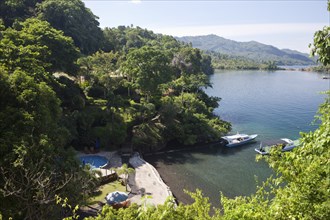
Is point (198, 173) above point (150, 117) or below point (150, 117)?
below

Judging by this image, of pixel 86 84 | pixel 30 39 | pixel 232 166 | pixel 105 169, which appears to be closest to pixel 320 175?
pixel 105 169

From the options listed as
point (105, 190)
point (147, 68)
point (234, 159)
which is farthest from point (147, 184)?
point (147, 68)

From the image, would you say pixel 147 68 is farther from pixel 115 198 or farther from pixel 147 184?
pixel 115 198

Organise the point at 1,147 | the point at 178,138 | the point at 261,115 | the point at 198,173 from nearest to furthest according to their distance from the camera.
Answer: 1. the point at 1,147
2. the point at 198,173
3. the point at 178,138
4. the point at 261,115

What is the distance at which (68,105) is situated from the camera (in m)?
28.0

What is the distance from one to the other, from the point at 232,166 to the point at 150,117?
10674mm

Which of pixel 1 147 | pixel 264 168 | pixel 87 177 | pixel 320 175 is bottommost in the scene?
pixel 264 168

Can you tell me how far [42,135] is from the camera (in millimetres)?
14234

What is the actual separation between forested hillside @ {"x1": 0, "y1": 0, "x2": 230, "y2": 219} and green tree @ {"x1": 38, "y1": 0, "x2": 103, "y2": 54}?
160 millimetres

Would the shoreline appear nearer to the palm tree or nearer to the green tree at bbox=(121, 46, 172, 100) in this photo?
the palm tree

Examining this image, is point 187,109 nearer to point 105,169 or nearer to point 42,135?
point 105,169

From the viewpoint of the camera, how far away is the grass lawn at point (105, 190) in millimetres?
18547

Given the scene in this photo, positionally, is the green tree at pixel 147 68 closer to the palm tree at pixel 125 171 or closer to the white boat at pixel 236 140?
the white boat at pixel 236 140

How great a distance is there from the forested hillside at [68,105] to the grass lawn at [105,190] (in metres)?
1.49
